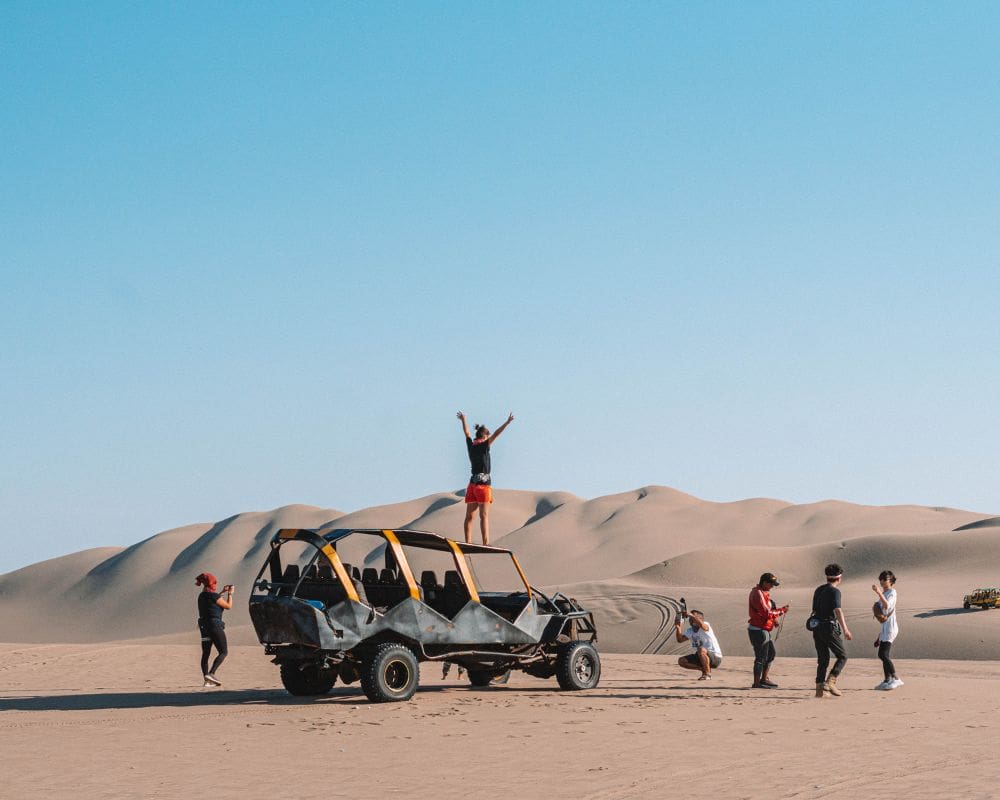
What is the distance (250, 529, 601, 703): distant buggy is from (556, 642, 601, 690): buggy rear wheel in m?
0.01

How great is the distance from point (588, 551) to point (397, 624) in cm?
7475

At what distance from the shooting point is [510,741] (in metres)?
12.7

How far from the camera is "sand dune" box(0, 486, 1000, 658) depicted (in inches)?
2378

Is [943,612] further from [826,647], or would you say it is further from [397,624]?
[397,624]

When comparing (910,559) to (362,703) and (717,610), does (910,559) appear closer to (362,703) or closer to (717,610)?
(717,610)

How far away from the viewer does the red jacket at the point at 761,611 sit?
17156 mm

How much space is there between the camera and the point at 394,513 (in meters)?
120

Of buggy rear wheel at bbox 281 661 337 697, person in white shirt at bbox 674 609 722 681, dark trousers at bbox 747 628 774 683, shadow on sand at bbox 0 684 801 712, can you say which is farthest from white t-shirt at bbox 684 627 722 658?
buggy rear wheel at bbox 281 661 337 697

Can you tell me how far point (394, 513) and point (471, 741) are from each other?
354 ft

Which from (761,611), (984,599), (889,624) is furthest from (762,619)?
(984,599)

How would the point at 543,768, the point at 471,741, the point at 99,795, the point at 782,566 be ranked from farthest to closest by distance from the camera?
the point at 782,566 < the point at 471,741 < the point at 543,768 < the point at 99,795

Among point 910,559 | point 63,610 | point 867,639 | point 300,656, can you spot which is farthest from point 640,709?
point 63,610

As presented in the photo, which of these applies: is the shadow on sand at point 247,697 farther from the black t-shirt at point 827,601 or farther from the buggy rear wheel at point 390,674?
the black t-shirt at point 827,601

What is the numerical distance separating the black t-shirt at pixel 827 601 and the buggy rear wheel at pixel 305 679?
21.9 ft
